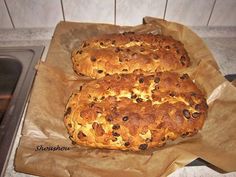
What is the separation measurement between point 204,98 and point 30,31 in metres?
1.07

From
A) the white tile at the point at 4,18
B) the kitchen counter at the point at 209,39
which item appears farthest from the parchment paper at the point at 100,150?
the white tile at the point at 4,18

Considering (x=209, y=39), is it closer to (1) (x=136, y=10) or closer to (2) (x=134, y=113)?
(1) (x=136, y=10)

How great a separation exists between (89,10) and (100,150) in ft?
2.78

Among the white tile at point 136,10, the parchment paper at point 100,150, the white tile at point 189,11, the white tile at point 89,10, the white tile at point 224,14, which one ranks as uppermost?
the white tile at point 224,14

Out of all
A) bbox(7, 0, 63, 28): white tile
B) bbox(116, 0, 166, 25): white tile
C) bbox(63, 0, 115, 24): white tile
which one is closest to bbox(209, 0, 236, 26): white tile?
bbox(116, 0, 166, 25): white tile

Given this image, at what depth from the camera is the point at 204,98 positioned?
3.39 ft

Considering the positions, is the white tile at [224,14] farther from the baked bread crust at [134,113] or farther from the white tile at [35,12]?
the white tile at [35,12]

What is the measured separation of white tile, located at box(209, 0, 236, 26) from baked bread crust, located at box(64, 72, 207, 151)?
70 cm

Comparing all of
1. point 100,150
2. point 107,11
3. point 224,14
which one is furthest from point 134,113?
point 224,14

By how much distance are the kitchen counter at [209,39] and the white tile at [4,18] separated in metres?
0.03

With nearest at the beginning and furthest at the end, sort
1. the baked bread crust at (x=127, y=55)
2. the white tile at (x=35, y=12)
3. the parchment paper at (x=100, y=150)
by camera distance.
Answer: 1. the parchment paper at (x=100, y=150)
2. the baked bread crust at (x=127, y=55)
3. the white tile at (x=35, y=12)

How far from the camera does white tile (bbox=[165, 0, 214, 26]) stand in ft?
4.75

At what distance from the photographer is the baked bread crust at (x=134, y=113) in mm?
919

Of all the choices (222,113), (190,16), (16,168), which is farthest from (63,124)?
(190,16)
